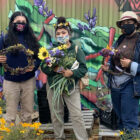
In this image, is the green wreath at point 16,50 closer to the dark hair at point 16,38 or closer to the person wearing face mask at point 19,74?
the person wearing face mask at point 19,74

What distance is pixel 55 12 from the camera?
19.7ft

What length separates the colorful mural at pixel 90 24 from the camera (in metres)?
5.81

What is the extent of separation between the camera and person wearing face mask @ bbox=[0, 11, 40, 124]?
3928 mm

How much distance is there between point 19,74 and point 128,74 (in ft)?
5.52

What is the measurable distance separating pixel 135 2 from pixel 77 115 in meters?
3.24

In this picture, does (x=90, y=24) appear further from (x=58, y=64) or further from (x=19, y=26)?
(x=58, y=64)

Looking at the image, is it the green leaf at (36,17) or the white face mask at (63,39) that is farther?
the green leaf at (36,17)

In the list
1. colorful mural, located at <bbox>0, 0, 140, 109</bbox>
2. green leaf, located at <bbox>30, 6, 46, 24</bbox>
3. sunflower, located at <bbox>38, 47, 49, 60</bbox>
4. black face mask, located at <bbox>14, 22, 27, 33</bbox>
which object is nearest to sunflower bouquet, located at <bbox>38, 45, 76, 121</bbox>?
sunflower, located at <bbox>38, 47, 49, 60</bbox>

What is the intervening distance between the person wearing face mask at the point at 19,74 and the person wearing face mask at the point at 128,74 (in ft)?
4.44

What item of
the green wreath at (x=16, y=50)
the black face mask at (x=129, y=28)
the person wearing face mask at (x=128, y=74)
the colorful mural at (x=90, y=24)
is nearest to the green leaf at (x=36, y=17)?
the colorful mural at (x=90, y=24)

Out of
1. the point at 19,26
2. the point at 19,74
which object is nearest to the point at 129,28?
the point at 19,26

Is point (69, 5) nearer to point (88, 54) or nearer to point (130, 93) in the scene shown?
point (88, 54)

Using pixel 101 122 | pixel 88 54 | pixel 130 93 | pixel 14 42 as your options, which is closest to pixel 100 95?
pixel 101 122

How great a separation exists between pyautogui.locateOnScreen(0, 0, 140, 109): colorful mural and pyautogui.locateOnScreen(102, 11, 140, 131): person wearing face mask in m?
2.07
